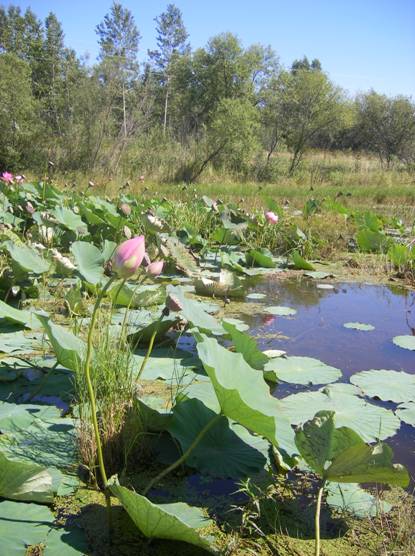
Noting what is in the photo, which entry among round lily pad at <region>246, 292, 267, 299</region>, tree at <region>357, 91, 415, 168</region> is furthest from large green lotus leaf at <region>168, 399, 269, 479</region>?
tree at <region>357, 91, 415, 168</region>

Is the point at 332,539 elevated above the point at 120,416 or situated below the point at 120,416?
below

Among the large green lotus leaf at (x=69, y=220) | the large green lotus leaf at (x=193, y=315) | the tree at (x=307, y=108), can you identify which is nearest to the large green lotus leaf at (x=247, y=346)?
the large green lotus leaf at (x=193, y=315)

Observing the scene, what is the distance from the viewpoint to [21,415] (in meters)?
→ 1.36

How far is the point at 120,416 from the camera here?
133cm

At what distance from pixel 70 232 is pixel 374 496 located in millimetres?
3029

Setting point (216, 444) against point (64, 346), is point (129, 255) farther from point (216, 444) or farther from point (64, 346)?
point (216, 444)

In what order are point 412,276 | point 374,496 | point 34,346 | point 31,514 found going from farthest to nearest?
1. point 412,276
2. point 34,346
3. point 374,496
4. point 31,514

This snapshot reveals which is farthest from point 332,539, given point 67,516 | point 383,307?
point 383,307

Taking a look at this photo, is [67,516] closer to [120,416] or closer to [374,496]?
[120,416]

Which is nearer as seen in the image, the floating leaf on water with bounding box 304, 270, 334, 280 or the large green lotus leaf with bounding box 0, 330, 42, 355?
the large green lotus leaf with bounding box 0, 330, 42, 355

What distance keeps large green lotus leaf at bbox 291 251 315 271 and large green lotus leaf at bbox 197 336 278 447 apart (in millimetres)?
2896

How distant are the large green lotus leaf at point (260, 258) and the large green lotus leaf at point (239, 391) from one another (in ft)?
9.45

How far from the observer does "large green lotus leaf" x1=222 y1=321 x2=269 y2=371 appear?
1615 millimetres

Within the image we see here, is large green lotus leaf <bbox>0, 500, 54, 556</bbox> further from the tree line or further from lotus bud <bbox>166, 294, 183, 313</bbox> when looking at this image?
the tree line
